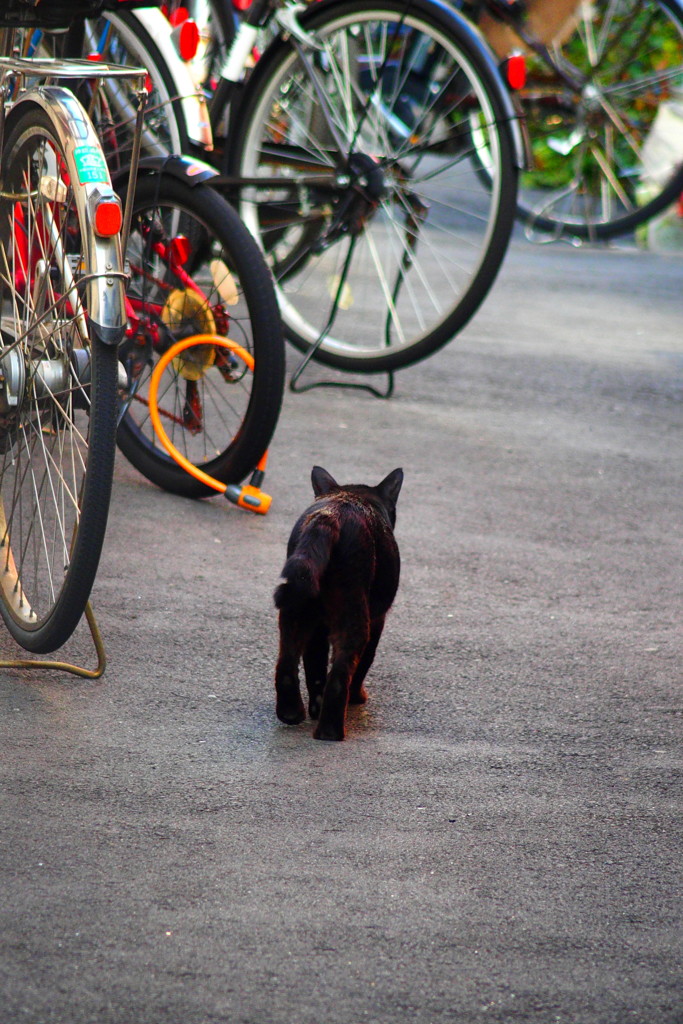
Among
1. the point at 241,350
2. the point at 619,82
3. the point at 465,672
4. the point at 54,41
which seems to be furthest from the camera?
the point at 619,82

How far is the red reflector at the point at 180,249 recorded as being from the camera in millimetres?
3561

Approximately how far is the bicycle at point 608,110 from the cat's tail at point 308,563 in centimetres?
565

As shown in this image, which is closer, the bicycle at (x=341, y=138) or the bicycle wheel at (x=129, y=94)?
the bicycle wheel at (x=129, y=94)

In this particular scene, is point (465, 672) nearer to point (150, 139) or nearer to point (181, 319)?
point (181, 319)

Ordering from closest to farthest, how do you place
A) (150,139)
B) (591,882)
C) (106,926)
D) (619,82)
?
(106,926), (591,882), (150,139), (619,82)

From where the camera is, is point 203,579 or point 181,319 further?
point 181,319

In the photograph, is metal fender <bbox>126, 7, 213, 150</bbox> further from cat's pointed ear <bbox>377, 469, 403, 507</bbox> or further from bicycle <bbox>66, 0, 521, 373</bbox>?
cat's pointed ear <bbox>377, 469, 403, 507</bbox>

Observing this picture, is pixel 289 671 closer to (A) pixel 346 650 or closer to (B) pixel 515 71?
(A) pixel 346 650

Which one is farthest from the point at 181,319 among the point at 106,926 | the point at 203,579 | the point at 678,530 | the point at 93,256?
the point at 106,926

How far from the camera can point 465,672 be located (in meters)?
2.96

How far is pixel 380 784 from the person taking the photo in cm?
244

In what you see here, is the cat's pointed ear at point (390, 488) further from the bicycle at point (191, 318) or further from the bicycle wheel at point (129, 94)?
the bicycle wheel at point (129, 94)

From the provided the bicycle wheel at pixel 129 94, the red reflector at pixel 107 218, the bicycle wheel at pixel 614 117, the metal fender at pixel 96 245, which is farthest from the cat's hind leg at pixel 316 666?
the bicycle wheel at pixel 614 117

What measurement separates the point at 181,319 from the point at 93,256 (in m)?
1.27
